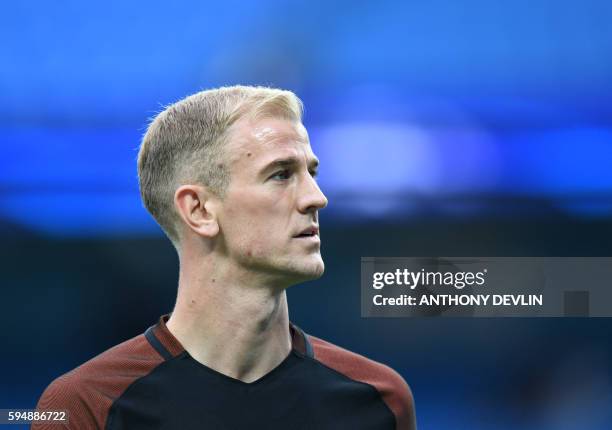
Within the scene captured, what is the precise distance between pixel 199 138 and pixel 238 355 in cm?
75

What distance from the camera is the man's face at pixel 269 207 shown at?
118 inches

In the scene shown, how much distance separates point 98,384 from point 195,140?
2.92 feet

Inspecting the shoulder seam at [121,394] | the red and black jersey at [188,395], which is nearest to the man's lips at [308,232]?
the red and black jersey at [188,395]

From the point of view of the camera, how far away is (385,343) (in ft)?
15.3

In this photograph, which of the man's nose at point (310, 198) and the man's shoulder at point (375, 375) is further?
the man's shoulder at point (375, 375)

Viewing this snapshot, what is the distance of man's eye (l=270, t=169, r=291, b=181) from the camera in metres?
3.05

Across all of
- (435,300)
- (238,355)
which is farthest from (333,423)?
(435,300)

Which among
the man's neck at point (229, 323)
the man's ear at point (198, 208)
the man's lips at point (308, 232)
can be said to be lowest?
the man's neck at point (229, 323)

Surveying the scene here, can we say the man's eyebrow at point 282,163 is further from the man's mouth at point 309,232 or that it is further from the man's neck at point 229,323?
the man's neck at point 229,323

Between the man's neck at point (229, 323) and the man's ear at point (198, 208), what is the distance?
0.15 m

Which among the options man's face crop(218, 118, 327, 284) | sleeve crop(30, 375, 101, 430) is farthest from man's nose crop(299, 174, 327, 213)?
sleeve crop(30, 375, 101, 430)

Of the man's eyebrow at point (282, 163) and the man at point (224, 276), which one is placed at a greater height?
the man's eyebrow at point (282, 163)

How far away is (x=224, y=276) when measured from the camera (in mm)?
3078

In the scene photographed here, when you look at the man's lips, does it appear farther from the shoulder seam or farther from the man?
the shoulder seam
